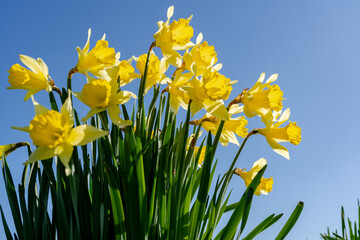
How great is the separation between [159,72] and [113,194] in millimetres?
592

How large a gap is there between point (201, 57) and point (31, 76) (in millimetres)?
690

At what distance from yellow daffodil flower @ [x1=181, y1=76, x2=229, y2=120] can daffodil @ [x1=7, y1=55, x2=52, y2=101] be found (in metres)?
0.55

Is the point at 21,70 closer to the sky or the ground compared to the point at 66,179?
closer to the sky

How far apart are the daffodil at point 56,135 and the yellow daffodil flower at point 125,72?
1.33ft

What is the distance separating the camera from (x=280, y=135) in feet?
5.01

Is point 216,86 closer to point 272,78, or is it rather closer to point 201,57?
point 201,57

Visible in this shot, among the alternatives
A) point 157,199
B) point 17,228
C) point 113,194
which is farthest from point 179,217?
point 17,228

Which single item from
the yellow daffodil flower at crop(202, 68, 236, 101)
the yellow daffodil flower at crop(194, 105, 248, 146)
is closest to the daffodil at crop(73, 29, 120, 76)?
the yellow daffodil flower at crop(202, 68, 236, 101)

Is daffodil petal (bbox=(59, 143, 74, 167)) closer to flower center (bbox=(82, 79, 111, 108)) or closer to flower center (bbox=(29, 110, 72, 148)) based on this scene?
flower center (bbox=(29, 110, 72, 148))

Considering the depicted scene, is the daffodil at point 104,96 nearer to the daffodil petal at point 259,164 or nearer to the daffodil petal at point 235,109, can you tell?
the daffodil petal at point 235,109

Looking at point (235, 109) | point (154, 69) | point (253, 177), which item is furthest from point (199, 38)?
point (253, 177)

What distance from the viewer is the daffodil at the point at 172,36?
1513mm

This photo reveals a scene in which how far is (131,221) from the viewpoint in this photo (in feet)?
4.46

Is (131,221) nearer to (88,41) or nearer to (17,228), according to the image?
(17,228)
